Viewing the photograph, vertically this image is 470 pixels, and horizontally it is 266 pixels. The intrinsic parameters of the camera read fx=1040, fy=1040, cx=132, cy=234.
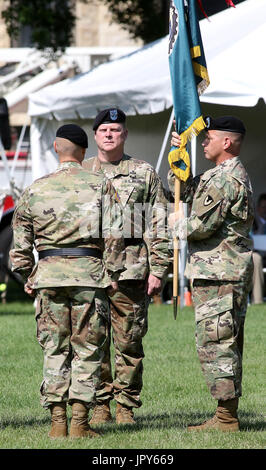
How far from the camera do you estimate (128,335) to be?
23.6 ft

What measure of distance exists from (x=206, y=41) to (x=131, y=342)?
9.43m

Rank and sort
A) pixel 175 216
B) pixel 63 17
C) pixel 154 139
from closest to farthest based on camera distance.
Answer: pixel 175 216
pixel 154 139
pixel 63 17

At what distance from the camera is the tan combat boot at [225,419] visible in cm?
680

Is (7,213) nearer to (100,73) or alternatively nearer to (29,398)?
(100,73)

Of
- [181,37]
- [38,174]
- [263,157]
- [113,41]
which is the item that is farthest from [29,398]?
[113,41]

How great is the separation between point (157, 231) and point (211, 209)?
2.28 ft

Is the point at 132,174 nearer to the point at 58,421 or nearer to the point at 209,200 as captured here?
the point at 209,200

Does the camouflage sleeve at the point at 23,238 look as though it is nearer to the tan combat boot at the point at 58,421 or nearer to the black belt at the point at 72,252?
the black belt at the point at 72,252

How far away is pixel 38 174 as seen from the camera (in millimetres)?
15156

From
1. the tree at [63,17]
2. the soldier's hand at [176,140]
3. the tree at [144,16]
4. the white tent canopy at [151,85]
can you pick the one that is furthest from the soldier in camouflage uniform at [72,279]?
the tree at [144,16]

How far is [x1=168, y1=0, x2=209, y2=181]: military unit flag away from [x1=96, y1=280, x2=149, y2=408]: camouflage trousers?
1.04 metres

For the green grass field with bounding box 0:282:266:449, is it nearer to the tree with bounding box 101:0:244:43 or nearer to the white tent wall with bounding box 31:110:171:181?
the white tent wall with bounding box 31:110:171:181

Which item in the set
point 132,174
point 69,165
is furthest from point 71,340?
point 132,174
